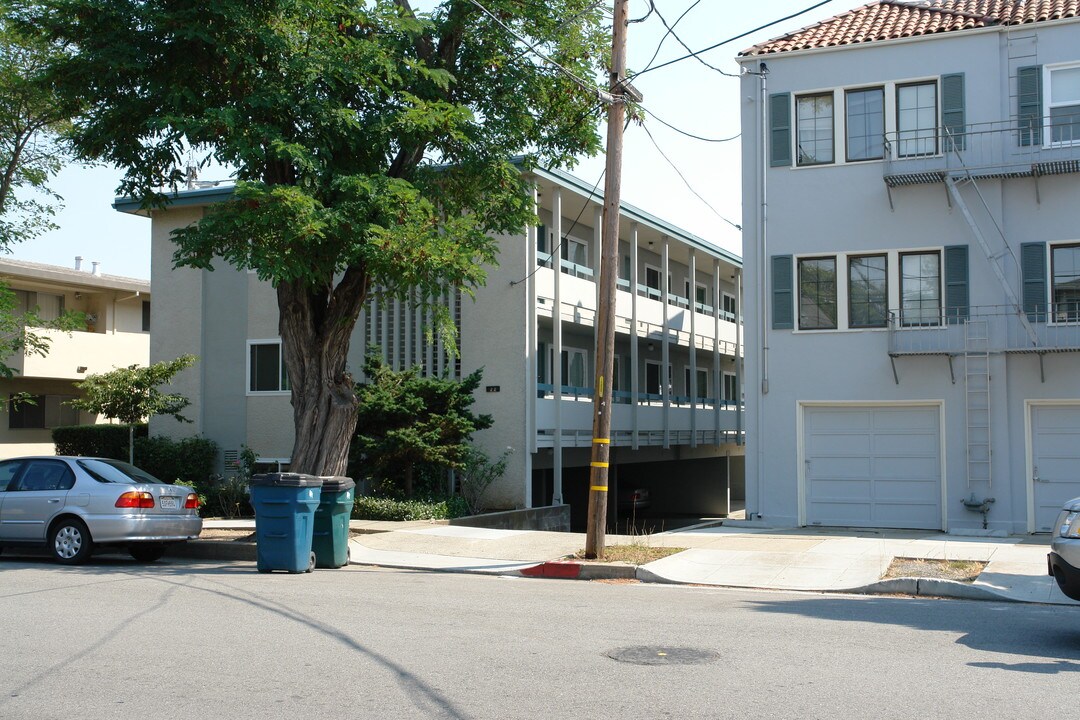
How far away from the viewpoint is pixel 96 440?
2669 cm

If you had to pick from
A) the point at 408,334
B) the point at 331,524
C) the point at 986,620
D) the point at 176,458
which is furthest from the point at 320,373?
the point at 986,620

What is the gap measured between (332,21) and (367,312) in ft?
29.7

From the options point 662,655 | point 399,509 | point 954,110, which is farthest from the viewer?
point 399,509

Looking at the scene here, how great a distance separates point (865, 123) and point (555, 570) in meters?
10.8

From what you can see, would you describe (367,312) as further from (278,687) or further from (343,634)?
(278,687)

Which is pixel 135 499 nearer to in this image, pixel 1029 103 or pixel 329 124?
pixel 329 124

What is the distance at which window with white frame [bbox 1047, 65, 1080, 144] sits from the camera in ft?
59.7

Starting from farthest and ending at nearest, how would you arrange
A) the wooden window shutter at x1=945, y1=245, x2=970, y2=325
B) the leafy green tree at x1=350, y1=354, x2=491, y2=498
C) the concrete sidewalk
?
the leafy green tree at x1=350, y1=354, x2=491, y2=498, the wooden window shutter at x1=945, y1=245, x2=970, y2=325, the concrete sidewalk

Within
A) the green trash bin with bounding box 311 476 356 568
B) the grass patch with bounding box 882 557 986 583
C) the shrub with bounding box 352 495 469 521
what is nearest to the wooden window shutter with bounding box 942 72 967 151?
the grass patch with bounding box 882 557 986 583

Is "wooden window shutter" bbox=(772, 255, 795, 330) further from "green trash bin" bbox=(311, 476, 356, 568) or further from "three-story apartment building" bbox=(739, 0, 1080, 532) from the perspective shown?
"green trash bin" bbox=(311, 476, 356, 568)

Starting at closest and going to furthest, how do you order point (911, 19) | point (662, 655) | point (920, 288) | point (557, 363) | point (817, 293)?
point (662, 655) → point (920, 288) → point (817, 293) → point (911, 19) → point (557, 363)

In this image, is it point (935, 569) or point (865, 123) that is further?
point (865, 123)

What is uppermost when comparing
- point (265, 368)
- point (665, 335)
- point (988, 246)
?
point (988, 246)

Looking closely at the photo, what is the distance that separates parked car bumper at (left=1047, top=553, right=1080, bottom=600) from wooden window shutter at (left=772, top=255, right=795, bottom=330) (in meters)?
11.4
